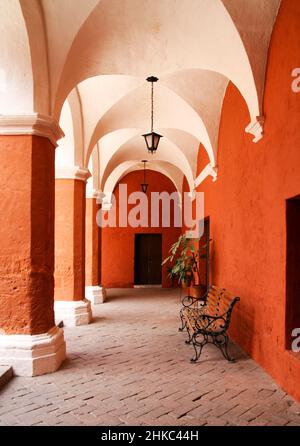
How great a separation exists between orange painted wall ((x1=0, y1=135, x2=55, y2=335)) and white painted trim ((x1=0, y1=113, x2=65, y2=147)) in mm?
75

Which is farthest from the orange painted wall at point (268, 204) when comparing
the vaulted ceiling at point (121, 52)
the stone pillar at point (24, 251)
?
the stone pillar at point (24, 251)

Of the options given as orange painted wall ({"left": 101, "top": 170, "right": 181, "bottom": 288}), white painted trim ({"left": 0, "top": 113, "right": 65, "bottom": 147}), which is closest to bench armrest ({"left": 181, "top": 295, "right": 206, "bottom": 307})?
white painted trim ({"left": 0, "top": 113, "right": 65, "bottom": 147})

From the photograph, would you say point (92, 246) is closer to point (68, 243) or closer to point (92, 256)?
point (92, 256)

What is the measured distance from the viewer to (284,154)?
4348mm

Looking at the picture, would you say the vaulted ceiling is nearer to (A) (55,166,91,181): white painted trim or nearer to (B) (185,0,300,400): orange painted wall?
(A) (55,166,91,181): white painted trim

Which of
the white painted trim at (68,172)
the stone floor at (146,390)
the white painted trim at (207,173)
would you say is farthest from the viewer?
the white painted trim at (207,173)

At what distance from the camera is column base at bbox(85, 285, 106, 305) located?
1111 cm

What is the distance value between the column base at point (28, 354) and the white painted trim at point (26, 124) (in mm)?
2557

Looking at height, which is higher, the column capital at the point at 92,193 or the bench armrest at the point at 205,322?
the column capital at the point at 92,193

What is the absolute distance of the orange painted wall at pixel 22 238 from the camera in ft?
15.6

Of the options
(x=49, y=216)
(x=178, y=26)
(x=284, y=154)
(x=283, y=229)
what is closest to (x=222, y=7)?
(x=178, y=26)

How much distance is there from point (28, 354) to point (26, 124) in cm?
285
